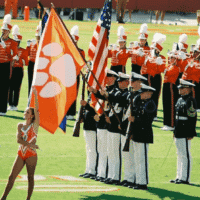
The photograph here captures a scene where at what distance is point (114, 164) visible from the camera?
32.1 feet

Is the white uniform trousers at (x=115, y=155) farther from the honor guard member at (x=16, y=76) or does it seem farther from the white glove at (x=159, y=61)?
the honor guard member at (x=16, y=76)

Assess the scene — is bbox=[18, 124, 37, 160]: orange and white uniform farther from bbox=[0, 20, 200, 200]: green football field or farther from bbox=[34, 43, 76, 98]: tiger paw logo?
bbox=[0, 20, 200, 200]: green football field

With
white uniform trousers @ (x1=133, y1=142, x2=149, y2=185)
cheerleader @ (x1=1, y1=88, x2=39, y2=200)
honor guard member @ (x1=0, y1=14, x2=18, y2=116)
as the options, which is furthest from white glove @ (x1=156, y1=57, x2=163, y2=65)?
cheerleader @ (x1=1, y1=88, x2=39, y2=200)

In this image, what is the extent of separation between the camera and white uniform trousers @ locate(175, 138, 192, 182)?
32.5 ft

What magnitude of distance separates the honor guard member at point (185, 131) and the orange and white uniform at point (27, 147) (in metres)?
Result: 2.66

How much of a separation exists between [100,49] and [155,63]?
17.1ft

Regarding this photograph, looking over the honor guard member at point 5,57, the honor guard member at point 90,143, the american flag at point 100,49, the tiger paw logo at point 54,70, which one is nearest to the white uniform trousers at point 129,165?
the honor guard member at point 90,143

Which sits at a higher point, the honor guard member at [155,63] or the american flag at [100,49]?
the american flag at [100,49]

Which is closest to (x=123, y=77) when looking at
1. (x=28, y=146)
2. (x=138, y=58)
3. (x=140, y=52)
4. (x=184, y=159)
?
(x=184, y=159)

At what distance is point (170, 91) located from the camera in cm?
1467

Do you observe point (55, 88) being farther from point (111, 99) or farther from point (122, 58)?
point (122, 58)

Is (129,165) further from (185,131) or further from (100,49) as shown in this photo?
(100,49)

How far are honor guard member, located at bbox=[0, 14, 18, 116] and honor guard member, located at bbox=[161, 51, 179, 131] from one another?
3459mm

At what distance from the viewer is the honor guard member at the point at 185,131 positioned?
9.92 meters
